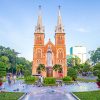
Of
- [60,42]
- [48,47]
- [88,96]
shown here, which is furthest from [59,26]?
[88,96]

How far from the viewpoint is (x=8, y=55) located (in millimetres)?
99562

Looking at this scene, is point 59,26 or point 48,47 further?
point 59,26

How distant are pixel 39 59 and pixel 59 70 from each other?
9.21 m

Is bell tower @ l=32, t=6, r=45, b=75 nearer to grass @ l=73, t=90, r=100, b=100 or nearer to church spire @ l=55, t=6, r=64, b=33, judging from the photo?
church spire @ l=55, t=6, r=64, b=33

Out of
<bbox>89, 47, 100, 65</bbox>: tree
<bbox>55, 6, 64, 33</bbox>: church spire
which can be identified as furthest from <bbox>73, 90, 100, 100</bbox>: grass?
<bbox>89, 47, 100, 65</bbox>: tree

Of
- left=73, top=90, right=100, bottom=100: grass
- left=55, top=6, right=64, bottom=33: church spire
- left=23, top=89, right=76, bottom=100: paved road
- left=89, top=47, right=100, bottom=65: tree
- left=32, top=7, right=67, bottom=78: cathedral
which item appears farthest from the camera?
left=89, top=47, right=100, bottom=65: tree

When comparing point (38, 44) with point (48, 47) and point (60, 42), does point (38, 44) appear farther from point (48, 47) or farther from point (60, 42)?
point (60, 42)

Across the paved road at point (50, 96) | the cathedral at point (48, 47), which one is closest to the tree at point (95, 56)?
the cathedral at point (48, 47)

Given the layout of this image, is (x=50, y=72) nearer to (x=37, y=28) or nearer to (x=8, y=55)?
(x=37, y=28)

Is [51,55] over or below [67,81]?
over

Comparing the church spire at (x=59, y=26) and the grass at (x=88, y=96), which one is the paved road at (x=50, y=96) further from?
the church spire at (x=59, y=26)

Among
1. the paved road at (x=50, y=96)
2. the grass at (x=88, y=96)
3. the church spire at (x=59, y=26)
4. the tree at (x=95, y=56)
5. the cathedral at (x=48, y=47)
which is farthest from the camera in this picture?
the tree at (x=95, y=56)

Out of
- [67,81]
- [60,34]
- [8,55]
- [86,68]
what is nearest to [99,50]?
[86,68]

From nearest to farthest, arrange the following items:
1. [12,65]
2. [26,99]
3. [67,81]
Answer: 1. [26,99]
2. [67,81]
3. [12,65]
